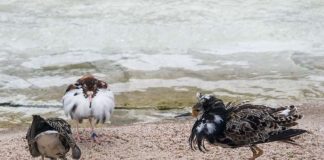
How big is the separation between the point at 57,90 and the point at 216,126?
202 inches

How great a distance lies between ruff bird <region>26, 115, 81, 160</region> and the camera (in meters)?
5.89

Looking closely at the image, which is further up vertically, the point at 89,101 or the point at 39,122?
the point at 39,122

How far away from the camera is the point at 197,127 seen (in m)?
6.34

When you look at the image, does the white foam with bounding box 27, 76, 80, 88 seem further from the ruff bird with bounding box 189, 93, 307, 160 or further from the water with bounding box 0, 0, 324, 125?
the ruff bird with bounding box 189, 93, 307, 160

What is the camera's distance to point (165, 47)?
42.9 feet

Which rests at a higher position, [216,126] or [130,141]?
[216,126]

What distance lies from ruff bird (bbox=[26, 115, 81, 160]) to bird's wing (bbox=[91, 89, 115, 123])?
4.84 ft

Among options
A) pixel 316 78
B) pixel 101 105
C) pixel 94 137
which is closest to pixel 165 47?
pixel 316 78

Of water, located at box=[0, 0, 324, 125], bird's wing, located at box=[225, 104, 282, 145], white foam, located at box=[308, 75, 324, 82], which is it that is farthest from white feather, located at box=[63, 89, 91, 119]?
white foam, located at box=[308, 75, 324, 82]

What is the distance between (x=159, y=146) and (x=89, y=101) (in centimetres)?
89

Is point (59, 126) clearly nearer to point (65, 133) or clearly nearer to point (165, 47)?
point (65, 133)

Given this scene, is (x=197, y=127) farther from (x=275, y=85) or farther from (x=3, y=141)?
(x=275, y=85)

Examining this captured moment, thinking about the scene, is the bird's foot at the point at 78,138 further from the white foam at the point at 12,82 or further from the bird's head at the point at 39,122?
the white foam at the point at 12,82

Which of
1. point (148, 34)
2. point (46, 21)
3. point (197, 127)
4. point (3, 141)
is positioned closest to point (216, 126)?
point (197, 127)
